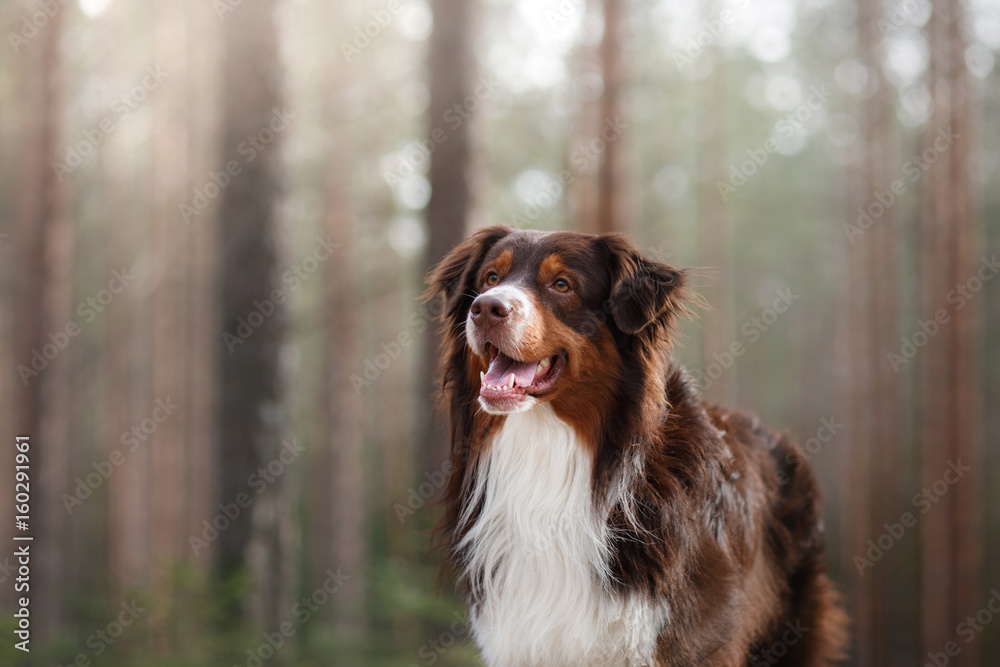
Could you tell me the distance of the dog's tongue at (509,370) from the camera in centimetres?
334

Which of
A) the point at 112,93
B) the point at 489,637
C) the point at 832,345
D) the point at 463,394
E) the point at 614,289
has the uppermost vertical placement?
the point at 112,93

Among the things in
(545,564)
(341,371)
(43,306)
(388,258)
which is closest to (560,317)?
(545,564)

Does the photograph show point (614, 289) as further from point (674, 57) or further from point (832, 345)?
point (832, 345)

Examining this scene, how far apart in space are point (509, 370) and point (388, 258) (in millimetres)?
19638

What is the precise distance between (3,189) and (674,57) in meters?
19.8

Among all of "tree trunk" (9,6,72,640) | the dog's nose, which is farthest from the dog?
"tree trunk" (9,6,72,640)

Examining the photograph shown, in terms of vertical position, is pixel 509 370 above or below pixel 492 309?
below

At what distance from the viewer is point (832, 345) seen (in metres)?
28.9

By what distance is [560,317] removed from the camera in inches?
135

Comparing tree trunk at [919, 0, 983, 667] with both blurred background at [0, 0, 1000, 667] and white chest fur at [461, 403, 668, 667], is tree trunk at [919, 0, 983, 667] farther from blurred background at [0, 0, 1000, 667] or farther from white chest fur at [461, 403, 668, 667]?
white chest fur at [461, 403, 668, 667]

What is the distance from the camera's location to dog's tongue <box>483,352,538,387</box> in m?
3.34

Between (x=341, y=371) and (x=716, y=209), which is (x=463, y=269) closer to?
(x=341, y=371)

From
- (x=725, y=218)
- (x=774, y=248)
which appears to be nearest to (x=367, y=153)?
(x=725, y=218)

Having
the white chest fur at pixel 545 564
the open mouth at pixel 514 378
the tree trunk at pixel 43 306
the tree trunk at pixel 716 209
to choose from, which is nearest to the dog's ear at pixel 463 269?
the open mouth at pixel 514 378
